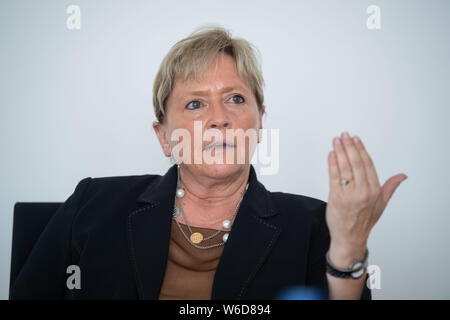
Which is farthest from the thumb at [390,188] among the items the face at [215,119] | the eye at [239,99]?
the eye at [239,99]

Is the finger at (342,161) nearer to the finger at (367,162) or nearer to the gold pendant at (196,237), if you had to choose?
the finger at (367,162)

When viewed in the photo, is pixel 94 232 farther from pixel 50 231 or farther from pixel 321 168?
pixel 321 168

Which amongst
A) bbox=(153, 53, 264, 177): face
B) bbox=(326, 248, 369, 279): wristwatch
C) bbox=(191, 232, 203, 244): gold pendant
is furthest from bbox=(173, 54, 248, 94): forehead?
bbox=(326, 248, 369, 279): wristwatch

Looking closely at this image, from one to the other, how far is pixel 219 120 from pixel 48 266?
883 mm

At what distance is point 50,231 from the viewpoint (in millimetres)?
1491

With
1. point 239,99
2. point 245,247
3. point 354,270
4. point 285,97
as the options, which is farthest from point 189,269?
point 285,97

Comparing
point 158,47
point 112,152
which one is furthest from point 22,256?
point 158,47

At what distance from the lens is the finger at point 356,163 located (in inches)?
41.3

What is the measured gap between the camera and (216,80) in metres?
1.49

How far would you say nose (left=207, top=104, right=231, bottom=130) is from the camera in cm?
142

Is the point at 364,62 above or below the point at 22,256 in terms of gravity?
above
